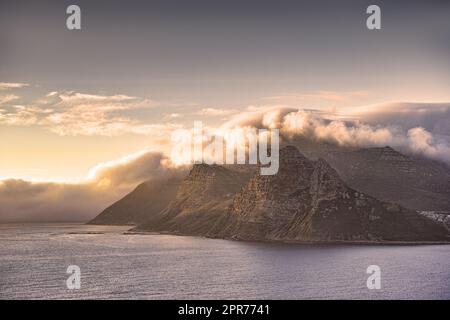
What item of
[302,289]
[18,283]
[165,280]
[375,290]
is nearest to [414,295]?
[375,290]

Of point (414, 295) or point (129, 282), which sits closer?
point (414, 295)

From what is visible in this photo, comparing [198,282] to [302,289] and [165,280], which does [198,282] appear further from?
[302,289]

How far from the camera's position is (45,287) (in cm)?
17050

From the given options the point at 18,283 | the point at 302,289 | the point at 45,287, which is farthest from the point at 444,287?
the point at 18,283
